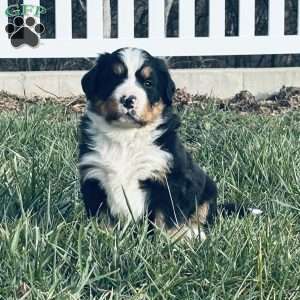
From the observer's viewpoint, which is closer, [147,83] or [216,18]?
[147,83]

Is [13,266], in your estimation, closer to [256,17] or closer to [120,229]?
[120,229]

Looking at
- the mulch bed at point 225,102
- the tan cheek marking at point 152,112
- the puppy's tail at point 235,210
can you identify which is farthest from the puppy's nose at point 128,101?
the mulch bed at point 225,102

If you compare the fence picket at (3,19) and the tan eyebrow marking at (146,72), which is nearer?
the tan eyebrow marking at (146,72)

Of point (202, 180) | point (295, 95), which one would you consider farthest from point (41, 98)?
point (202, 180)

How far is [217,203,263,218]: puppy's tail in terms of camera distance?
4891mm

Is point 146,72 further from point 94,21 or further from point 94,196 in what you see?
point 94,21

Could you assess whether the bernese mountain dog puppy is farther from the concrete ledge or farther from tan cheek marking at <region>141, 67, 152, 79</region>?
the concrete ledge

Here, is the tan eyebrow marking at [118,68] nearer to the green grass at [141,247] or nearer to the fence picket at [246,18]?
the green grass at [141,247]

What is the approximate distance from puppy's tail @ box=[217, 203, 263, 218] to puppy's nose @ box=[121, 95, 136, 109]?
75 centimetres

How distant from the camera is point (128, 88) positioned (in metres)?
4.54

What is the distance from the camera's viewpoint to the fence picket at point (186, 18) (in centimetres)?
896

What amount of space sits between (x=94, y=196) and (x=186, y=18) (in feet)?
15.1

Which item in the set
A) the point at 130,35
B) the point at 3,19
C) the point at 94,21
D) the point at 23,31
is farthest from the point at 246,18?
the point at 3,19

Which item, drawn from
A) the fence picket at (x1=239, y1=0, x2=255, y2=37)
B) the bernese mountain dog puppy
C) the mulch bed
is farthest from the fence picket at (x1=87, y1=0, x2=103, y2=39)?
the bernese mountain dog puppy
